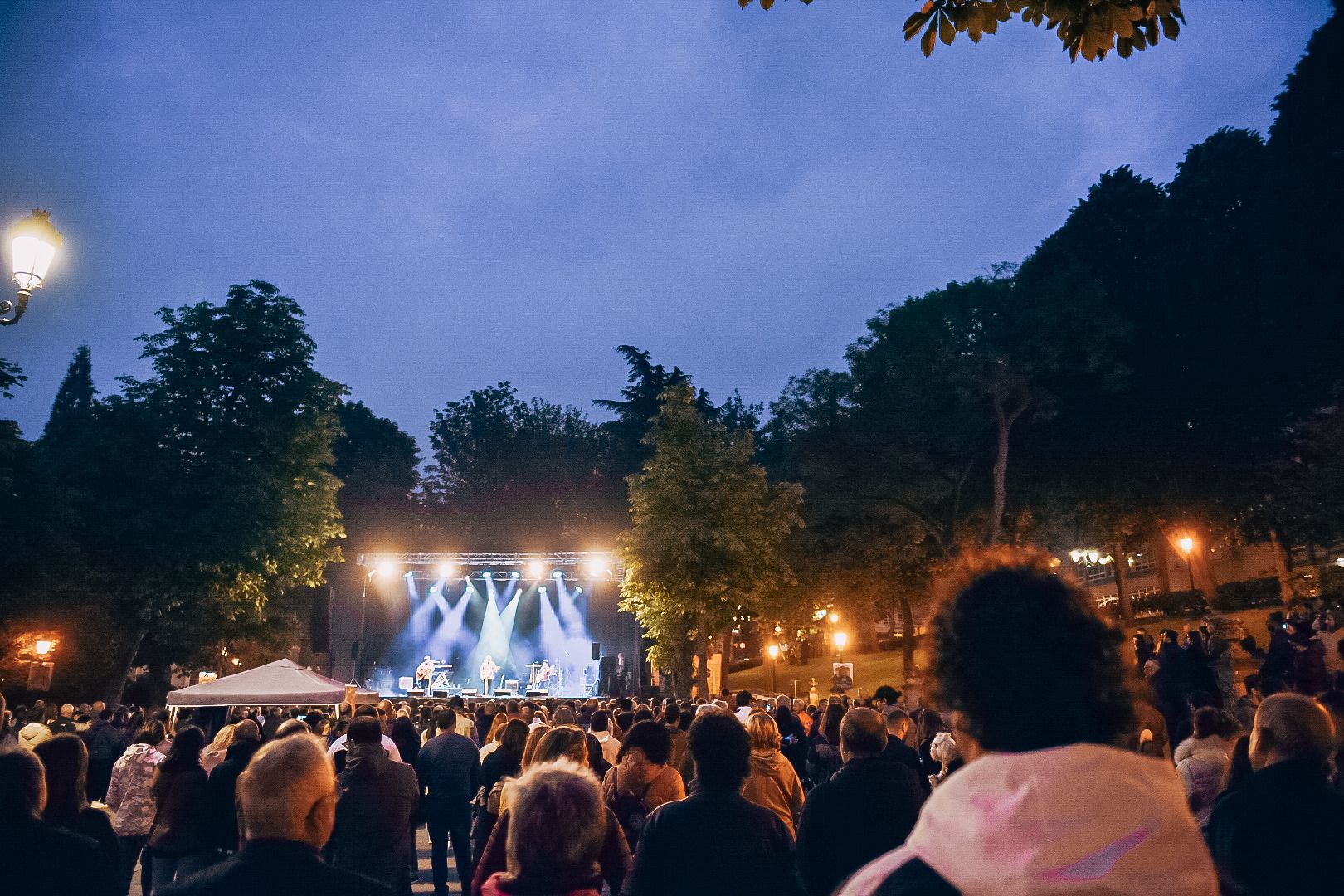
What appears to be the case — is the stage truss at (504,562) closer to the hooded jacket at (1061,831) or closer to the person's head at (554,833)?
the person's head at (554,833)

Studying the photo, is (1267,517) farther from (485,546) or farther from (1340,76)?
(485,546)

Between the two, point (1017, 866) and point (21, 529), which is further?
point (21, 529)

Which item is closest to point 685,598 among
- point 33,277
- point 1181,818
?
point 33,277

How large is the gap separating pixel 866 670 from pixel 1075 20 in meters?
37.4

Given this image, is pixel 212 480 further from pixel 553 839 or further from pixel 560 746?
pixel 553 839

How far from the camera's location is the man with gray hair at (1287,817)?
10.1ft

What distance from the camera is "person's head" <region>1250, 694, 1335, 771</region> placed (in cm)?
344

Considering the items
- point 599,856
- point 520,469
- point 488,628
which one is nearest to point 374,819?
point 599,856

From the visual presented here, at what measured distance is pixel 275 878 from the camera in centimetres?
250

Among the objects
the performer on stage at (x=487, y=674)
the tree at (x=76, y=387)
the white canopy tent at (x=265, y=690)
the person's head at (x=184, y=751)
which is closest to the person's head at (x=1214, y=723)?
the person's head at (x=184, y=751)

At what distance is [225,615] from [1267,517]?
33.3 metres

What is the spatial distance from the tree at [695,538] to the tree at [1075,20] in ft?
60.0

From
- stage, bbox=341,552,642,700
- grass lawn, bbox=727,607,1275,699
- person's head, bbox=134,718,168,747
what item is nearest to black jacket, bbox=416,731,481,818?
person's head, bbox=134,718,168,747

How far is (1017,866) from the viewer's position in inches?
50.0
